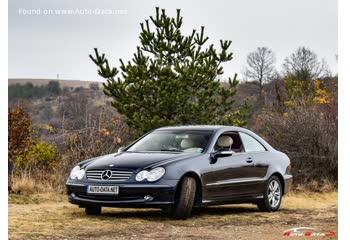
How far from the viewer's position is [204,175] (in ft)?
41.0

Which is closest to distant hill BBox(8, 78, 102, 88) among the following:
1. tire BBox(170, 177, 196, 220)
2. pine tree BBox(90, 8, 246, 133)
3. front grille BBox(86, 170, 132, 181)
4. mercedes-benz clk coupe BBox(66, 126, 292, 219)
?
pine tree BBox(90, 8, 246, 133)

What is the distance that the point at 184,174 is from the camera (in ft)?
39.6

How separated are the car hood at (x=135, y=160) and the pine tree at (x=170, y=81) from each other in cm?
1134

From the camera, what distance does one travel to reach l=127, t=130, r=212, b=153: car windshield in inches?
513

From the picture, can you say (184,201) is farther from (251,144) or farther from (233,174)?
(251,144)

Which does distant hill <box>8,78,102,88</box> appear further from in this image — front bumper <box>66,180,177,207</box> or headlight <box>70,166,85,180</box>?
front bumper <box>66,180,177,207</box>

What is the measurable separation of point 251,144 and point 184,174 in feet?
8.28

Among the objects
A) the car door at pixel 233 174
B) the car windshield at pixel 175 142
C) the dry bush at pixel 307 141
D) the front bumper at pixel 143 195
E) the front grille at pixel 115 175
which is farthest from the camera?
the dry bush at pixel 307 141

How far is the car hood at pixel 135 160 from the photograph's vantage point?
1203 centimetres

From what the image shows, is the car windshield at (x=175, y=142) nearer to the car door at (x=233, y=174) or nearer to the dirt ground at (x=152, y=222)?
the car door at (x=233, y=174)

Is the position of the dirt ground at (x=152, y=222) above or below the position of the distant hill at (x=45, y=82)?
below

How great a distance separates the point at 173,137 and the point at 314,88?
37137 mm

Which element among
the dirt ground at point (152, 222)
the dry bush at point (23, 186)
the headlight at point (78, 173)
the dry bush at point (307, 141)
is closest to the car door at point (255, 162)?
the dirt ground at point (152, 222)
